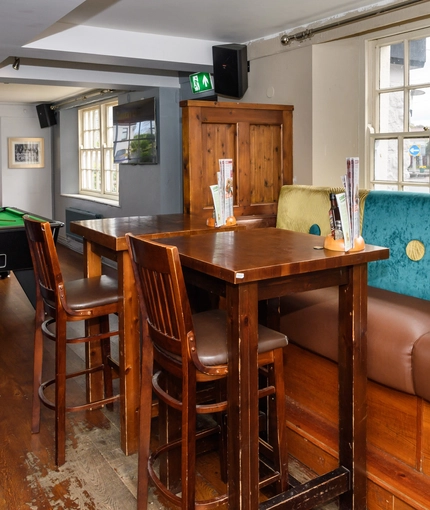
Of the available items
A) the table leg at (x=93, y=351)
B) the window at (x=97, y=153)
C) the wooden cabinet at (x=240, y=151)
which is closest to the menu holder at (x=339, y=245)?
the table leg at (x=93, y=351)

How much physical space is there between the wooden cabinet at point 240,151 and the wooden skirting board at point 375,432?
157cm

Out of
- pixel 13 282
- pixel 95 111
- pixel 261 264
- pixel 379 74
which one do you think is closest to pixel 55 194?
pixel 95 111

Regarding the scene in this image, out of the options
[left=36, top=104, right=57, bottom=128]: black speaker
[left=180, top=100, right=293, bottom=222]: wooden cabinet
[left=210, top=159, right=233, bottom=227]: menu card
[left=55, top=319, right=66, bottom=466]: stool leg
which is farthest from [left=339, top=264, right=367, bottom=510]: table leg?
[left=36, top=104, right=57, bottom=128]: black speaker

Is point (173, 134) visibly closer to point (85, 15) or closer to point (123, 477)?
point (85, 15)

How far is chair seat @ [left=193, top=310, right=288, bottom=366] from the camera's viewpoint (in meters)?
1.89

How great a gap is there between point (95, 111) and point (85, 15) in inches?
198

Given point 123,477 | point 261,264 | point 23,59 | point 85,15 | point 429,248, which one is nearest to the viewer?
point 261,264

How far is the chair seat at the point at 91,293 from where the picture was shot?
267 cm

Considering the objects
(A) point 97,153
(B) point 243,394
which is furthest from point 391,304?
(A) point 97,153

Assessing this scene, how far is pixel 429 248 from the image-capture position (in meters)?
2.74

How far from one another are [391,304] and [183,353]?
115cm

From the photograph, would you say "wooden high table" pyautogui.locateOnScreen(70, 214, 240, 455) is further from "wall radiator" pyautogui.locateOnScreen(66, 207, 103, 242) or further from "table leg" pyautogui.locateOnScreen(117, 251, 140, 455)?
"wall radiator" pyautogui.locateOnScreen(66, 207, 103, 242)

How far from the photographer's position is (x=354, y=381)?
6.73 ft

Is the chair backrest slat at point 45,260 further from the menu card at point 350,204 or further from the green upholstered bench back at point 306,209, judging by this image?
the green upholstered bench back at point 306,209
